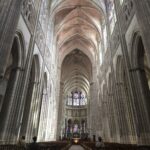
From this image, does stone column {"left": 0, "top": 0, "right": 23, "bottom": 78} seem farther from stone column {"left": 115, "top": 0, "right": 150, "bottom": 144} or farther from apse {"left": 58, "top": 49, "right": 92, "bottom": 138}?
apse {"left": 58, "top": 49, "right": 92, "bottom": 138}

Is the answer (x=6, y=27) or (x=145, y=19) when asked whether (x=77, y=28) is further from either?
(x=6, y=27)

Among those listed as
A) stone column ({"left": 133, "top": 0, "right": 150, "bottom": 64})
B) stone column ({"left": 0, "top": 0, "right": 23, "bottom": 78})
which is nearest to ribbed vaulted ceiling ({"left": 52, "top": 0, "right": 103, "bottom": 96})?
Answer: stone column ({"left": 133, "top": 0, "right": 150, "bottom": 64})

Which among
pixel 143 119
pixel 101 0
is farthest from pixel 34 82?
pixel 101 0

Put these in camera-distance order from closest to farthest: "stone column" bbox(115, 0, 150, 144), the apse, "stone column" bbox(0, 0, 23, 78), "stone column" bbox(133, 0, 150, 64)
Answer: "stone column" bbox(0, 0, 23, 78) → "stone column" bbox(133, 0, 150, 64) → "stone column" bbox(115, 0, 150, 144) → the apse

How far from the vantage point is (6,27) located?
6871mm

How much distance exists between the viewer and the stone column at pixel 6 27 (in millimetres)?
6441

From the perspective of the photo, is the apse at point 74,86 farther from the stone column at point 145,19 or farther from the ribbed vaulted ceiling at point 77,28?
the stone column at point 145,19

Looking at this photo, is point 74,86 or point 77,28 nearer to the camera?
point 77,28

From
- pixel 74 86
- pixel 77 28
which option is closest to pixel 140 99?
pixel 77 28

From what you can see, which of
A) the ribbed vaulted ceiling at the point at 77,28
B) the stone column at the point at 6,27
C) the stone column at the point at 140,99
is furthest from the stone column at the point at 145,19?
the ribbed vaulted ceiling at the point at 77,28

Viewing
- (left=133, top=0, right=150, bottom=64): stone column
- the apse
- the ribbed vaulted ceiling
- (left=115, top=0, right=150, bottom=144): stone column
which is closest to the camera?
(left=133, top=0, right=150, bottom=64): stone column

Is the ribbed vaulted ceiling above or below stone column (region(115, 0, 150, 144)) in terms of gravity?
above

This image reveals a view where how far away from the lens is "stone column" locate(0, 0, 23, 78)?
6441 millimetres

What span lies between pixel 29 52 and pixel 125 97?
28.3ft
